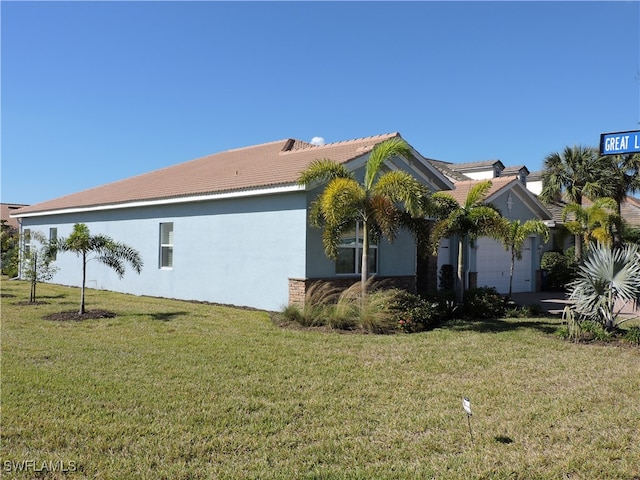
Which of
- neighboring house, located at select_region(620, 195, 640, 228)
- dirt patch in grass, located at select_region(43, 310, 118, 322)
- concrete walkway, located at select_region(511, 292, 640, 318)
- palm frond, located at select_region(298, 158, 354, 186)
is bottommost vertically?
concrete walkway, located at select_region(511, 292, 640, 318)

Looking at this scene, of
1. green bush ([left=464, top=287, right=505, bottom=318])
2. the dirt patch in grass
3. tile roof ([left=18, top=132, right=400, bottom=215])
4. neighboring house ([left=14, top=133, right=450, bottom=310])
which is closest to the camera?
the dirt patch in grass

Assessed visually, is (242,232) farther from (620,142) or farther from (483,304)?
(620,142)

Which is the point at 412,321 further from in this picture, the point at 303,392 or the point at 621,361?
the point at 303,392

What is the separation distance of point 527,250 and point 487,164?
6.36 metres

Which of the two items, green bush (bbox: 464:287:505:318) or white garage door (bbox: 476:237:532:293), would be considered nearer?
green bush (bbox: 464:287:505:318)

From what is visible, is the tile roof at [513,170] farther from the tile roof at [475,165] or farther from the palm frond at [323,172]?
the palm frond at [323,172]

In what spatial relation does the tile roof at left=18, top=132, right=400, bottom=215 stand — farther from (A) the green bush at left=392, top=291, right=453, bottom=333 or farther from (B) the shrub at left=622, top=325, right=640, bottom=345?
(B) the shrub at left=622, top=325, right=640, bottom=345

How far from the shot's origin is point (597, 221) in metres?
19.0

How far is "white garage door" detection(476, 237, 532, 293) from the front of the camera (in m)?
19.7

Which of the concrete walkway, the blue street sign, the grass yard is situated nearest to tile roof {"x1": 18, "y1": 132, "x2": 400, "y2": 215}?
the grass yard

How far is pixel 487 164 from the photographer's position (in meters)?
26.7

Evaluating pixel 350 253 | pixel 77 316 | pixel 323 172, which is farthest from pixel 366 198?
pixel 77 316

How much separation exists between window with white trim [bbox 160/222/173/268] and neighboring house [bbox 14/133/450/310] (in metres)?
0.03

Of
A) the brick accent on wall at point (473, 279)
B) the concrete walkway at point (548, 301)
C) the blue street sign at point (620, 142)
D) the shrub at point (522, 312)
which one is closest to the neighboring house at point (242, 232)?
the shrub at point (522, 312)
